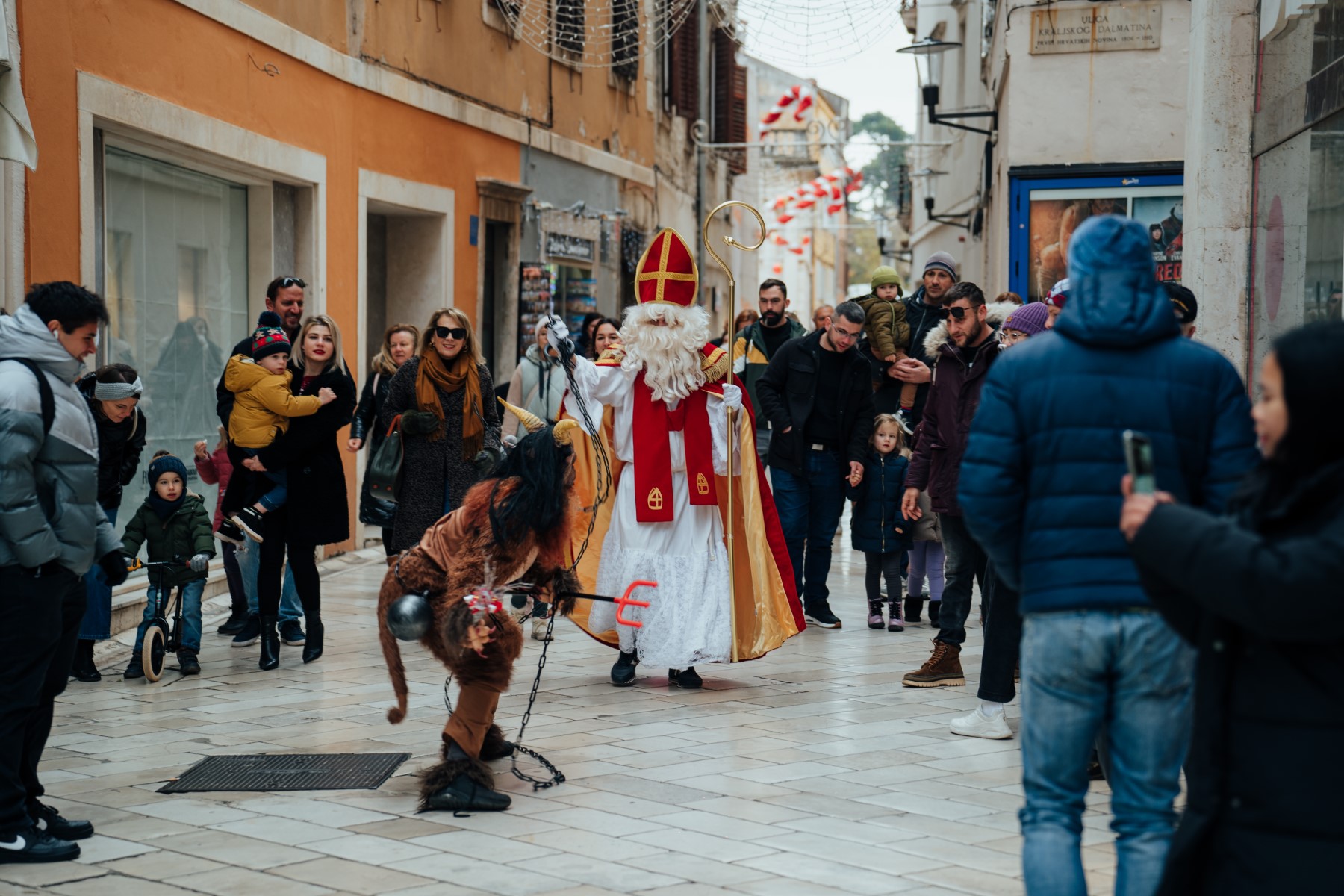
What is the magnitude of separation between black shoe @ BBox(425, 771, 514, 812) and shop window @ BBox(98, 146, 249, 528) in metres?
5.14

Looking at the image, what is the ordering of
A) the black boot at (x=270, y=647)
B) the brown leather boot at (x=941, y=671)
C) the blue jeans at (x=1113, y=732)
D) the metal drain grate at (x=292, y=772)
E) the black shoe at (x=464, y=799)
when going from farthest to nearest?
1. the black boot at (x=270, y=647)
2. the brown leather boot at (x=941, y=671)
3. the metal drain grate at (x=292, y=772)
4. the black shoe at (x=464, y=799)
5. the blue jeans at (x=1113, y=732)

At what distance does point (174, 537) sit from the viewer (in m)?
8.24

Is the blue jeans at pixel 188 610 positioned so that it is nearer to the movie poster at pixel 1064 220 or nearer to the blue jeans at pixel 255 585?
the blue jeans at pixel 255 585

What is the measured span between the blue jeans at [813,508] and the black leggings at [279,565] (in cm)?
301

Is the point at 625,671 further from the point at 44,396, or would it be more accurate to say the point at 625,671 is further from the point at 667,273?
the point at 44,396

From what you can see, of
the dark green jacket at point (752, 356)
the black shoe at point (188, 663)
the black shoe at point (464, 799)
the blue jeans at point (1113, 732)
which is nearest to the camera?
the blue jeans at point (1113, 732)

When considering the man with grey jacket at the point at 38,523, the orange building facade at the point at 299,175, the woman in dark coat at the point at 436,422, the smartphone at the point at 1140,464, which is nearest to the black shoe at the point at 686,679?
the woman in dark coat at the point at 436,422

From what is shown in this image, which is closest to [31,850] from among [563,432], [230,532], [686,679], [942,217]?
[563,432]

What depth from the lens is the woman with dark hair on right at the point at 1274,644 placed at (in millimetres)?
2803

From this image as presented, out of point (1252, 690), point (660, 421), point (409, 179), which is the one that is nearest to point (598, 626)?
point (660, 421)

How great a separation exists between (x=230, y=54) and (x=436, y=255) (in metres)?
4.36

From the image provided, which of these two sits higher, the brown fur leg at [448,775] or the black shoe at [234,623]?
the brown fur leg at [448,775]

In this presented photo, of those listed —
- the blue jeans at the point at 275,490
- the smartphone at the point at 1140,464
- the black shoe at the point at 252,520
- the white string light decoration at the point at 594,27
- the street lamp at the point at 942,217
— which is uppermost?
the white string light decoration at the point at 594,27

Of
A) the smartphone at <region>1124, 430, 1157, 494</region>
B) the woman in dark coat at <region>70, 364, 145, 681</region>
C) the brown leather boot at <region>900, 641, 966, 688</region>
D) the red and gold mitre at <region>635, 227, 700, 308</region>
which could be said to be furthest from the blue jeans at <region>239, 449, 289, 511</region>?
the smartphone at <region>1124, 430, 1157, 494</region>
